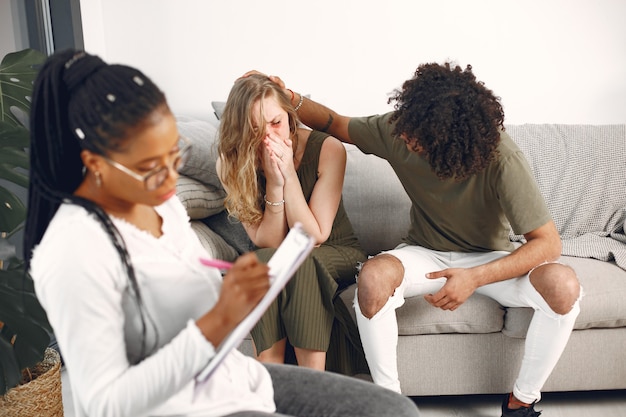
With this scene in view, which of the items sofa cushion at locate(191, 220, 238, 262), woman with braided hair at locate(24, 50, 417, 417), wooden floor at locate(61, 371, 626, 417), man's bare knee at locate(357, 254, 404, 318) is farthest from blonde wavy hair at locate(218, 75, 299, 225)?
woman with braided hair at locate(24, 50, 417, 417)

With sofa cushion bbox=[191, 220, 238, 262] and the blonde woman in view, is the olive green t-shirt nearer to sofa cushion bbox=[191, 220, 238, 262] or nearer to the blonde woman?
the blonde woman

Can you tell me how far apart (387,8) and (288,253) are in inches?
80.9

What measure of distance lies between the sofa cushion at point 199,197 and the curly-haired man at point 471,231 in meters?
0.57

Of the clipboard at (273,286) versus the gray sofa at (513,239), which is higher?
the clipboard at (273,286)

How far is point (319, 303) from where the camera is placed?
1.88 m

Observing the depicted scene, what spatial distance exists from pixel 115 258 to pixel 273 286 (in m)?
0.20

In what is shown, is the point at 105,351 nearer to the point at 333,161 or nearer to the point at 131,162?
the point at 131,162

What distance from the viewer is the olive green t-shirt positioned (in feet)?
5.93

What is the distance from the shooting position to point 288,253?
84 cm

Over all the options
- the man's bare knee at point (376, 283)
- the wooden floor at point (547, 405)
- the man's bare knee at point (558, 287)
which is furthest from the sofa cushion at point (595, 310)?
the man's bare knee at point (376, 283)

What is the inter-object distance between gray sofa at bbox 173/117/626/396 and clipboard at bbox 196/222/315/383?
115 centimetres

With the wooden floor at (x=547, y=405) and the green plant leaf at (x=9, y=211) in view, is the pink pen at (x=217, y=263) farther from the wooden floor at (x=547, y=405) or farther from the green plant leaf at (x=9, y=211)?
the wooden floor at (x=547, y=405)

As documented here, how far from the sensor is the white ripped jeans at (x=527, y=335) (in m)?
1.80

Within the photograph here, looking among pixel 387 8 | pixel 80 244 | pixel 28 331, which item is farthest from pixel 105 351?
pixel 387 8
